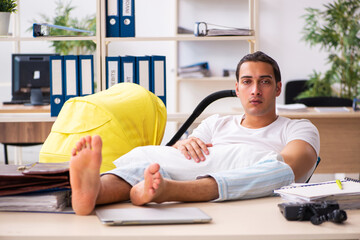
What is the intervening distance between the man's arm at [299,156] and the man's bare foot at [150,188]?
555mm

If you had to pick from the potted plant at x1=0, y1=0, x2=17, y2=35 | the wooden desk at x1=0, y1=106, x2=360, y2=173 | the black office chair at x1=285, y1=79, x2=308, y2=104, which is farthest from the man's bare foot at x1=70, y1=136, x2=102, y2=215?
the black office chair at x1=285, y1=79, x2=308, y2=104

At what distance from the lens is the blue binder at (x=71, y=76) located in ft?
10.7

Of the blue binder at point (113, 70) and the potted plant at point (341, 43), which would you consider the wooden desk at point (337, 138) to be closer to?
the blue binder at point (113, 70)

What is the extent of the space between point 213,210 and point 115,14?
201 cm

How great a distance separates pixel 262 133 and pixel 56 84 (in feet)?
4.82

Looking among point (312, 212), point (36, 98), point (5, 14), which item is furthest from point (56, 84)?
point (312, 212)

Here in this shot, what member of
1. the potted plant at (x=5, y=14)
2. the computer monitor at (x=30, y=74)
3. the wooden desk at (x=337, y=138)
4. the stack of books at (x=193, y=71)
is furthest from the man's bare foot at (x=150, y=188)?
the stack of books at (x=193, y=71)

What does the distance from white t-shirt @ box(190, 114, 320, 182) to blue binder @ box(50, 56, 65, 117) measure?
1095 mm

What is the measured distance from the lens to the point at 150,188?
153 cm

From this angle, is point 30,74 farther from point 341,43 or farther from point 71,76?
point 341,43

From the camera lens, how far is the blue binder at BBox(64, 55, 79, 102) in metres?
3.26

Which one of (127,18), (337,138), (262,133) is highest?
(127,18)

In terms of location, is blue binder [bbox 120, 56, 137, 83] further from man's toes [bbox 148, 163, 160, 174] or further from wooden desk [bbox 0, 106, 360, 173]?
man's toes [bbox 148, 163, 160, 174]

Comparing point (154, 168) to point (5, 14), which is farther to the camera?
point (5, 14)
